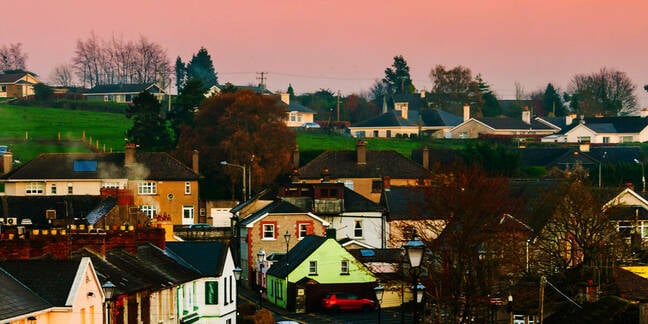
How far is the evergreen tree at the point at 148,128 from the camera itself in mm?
133125

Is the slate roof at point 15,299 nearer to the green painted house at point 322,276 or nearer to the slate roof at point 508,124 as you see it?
the green painted house at point 322,276

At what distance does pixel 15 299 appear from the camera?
3494cm

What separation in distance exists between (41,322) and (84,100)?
156 m

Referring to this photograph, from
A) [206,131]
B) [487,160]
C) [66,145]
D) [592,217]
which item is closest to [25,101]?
[66,145]

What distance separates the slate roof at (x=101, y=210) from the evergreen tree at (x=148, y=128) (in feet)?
148

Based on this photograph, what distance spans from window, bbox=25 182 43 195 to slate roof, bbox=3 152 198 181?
1.90 ft

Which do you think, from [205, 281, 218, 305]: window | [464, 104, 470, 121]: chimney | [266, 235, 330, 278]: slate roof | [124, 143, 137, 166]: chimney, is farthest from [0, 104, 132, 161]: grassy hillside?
[205, 281, 218, 305]: window

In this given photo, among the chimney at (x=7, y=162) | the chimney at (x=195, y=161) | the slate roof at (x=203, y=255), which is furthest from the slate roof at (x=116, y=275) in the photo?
the chimney at (x=7, y=162)

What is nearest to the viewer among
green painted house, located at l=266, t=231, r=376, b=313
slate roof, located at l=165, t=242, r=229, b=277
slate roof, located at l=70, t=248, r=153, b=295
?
slate roof, located at l=70, t=248, r=153, b=295

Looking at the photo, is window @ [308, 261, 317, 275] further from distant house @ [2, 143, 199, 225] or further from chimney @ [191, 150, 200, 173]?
chimney @ [191, 150, 200, 173]

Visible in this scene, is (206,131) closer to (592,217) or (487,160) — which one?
(487,160)

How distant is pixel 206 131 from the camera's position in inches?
4929

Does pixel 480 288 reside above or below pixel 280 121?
below

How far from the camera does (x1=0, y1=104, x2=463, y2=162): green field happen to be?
145087mm
